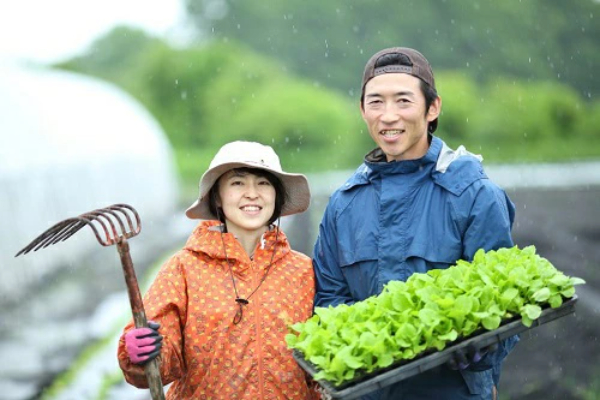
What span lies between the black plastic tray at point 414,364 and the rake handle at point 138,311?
52cm

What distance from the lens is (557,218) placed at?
15438mm

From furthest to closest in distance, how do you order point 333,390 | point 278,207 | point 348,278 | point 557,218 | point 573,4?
point 573,4 → point 557,218 → point 278,207 → point 348,278 → point 333,390

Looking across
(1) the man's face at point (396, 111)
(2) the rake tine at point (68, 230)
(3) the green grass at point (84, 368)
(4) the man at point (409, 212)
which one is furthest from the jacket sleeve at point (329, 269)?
(3) the green grass at point (84, 368)

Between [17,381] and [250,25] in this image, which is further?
[250,25]

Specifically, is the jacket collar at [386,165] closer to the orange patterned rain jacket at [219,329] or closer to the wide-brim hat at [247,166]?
the wide-brim hat at [247,166]

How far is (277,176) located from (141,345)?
958 mm

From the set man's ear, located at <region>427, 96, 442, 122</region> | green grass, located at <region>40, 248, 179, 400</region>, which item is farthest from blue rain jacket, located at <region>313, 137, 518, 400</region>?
green grass, located at <region>40, 248, 179, 400</region>

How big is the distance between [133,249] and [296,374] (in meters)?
12.8

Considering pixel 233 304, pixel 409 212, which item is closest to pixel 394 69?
pixel 409 212

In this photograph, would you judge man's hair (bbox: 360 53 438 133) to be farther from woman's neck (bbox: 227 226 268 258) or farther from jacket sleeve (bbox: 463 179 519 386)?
woman's neck (bbox: 227 226 268 258)

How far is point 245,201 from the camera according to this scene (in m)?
3.21

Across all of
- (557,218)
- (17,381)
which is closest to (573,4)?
(557,218)

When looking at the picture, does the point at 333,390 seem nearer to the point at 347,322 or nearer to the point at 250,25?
the point at 347,322

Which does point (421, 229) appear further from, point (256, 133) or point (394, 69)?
point (256, 133)
